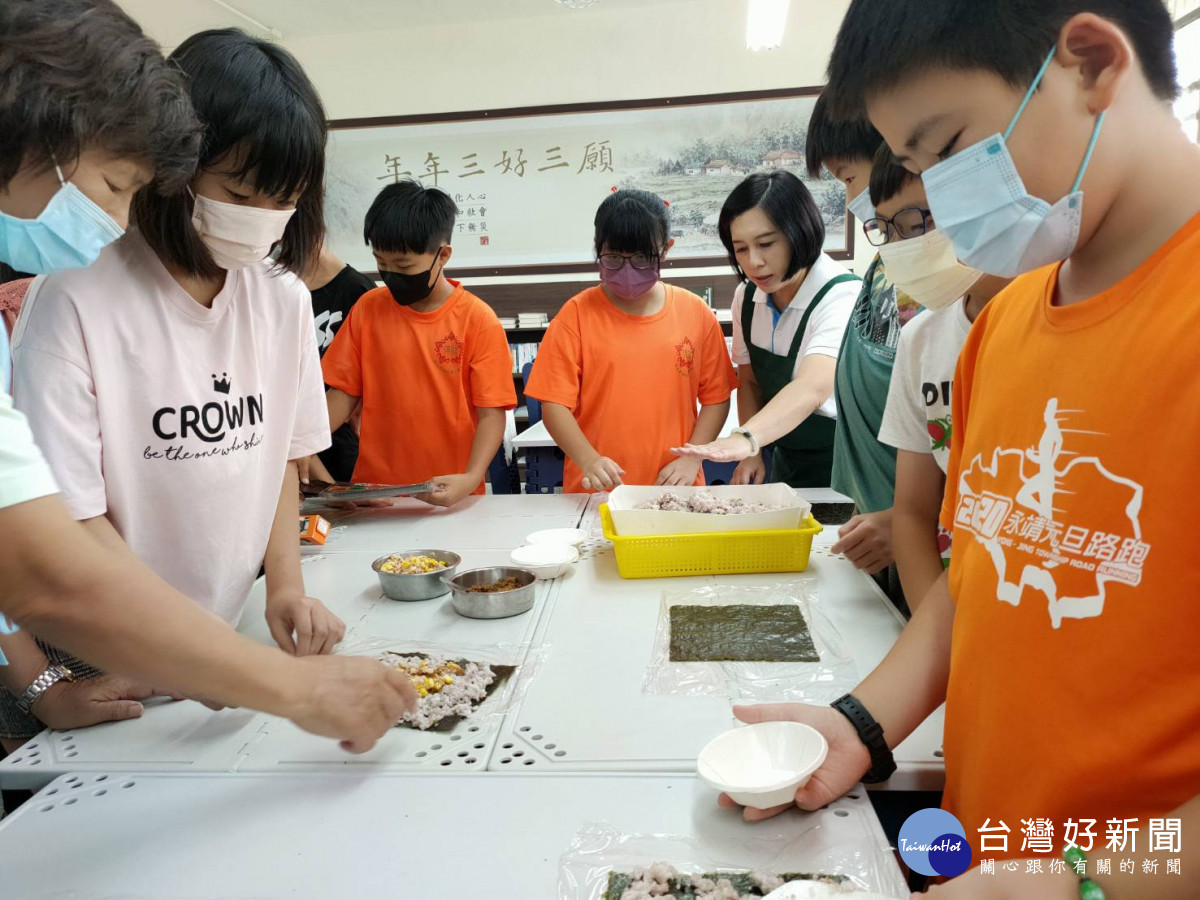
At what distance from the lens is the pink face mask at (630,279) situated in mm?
2518

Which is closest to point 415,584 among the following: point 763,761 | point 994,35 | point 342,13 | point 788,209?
point 763,761

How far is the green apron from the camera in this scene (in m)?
2.59

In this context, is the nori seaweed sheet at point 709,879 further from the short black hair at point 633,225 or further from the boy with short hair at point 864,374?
the short black hair at point 633,225

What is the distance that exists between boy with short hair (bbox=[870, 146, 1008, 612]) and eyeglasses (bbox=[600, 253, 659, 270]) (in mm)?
1079

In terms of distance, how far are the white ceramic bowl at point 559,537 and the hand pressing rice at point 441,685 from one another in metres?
0.61

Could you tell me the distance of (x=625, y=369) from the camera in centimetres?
261

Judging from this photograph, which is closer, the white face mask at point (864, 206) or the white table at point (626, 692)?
the white table at point (626, 692)

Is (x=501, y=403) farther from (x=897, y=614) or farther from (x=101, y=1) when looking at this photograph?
(x=101, y=1)

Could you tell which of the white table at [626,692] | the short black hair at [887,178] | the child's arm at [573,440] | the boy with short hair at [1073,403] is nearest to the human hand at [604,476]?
the child's arm at [573,440]

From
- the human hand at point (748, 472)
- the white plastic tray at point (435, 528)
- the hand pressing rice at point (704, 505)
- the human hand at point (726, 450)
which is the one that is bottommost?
the white plastic tray at point (435, 528)

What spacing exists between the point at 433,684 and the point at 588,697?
0.83 feet

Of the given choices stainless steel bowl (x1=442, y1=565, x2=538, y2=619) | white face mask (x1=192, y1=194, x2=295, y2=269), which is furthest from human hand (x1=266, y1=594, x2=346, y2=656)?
white face mask (x1=192, y1=194, x2=295, y2=269)

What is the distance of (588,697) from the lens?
121 centimetres

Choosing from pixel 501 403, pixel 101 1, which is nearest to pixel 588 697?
pixel 101 1
